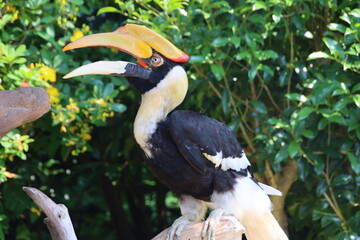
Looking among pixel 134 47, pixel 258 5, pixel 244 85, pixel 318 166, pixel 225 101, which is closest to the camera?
pixel 134 47

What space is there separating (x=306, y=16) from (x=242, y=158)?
2.76 feet

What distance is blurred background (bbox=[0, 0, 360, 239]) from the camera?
2.92m

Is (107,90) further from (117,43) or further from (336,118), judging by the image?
(336,118)

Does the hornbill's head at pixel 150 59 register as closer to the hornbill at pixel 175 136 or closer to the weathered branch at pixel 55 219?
the hornbill at pixel 175 136

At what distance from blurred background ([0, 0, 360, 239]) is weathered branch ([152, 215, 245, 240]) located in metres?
0.56

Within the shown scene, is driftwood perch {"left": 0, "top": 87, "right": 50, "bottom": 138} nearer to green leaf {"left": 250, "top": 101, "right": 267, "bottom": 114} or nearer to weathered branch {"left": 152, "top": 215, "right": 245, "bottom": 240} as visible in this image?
weathered branch {"left": 152, "top": 215, "right": 245, "bottom": 240}

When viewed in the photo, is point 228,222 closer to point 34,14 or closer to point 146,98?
point 146,98

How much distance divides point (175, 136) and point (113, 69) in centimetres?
32

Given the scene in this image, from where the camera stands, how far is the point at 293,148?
291 centimetres

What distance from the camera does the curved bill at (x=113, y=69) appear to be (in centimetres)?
240

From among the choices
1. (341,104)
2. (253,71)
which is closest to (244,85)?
(253,71)

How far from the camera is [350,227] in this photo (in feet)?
10.1

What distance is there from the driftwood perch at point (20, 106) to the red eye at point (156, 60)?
478 mm

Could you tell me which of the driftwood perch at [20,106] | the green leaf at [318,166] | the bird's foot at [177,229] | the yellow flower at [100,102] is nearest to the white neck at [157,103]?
the bird's foot at [177,229]
